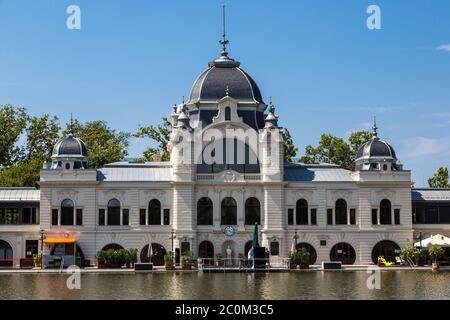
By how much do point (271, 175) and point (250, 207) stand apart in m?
3.23

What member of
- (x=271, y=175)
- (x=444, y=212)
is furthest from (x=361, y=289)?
(x=444, y=212)

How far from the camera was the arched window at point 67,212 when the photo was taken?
70.2 m

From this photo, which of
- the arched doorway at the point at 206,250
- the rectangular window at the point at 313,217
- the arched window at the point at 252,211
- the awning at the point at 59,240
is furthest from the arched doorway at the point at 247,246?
the awning at the point at 59,240

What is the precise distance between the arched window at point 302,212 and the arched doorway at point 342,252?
3.35 meters

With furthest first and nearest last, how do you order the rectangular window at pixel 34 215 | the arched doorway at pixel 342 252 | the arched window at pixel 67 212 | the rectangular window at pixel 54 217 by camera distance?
the arched doorway at pixel 342 252, the rectangular window at pixel 34 215, the arched window at pixel 67 212, the rectangular window at pixel 54 217

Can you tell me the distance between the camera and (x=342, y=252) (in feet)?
237

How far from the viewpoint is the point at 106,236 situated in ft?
231

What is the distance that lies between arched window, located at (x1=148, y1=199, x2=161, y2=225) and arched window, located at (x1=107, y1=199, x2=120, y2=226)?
2655 mm

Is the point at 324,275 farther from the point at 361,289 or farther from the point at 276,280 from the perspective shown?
the point at 361,289

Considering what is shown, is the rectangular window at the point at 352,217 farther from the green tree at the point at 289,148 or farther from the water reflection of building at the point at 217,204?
the green tree at the point at 289,148

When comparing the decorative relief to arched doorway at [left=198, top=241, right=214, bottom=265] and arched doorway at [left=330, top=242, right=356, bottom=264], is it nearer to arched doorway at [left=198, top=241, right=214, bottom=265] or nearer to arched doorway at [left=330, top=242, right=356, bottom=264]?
arched doorway at [left=198, top=241, right=214, bottom=265]

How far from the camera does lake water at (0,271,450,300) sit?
40.5 meters

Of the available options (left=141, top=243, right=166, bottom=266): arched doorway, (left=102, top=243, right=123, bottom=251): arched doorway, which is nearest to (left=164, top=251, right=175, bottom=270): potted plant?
(left=141, top=243, right=166, bottom=266): arched doorway

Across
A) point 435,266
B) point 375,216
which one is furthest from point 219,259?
point 435,266
